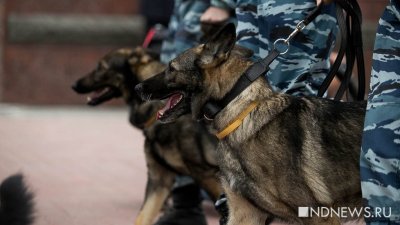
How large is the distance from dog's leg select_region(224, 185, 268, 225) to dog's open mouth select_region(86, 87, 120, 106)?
2582 mm

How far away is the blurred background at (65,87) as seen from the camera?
9.11 metres

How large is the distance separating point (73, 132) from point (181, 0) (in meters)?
4.49

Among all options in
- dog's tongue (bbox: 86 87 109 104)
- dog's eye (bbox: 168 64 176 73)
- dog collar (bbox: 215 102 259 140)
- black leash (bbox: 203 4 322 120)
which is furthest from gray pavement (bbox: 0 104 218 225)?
dog collar (bbox: 215 102 259 140)

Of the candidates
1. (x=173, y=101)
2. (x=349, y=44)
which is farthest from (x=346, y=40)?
(x=173, y=101)

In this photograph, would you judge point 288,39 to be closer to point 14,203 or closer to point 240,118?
point 240,118

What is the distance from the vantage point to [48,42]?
1388 cm

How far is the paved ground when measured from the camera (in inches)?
269

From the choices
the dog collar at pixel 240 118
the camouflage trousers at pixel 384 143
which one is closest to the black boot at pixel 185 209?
the dog collar at pixel 240 118

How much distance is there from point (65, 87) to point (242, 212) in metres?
9.88

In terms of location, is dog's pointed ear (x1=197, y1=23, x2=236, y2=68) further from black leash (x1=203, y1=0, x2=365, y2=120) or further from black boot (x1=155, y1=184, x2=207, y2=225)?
black boot (x1=155, y1=184, x2=207, y2=225)

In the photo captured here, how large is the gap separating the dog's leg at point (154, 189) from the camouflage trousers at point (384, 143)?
225 cm

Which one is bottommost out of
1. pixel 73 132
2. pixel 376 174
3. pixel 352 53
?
pixel 73 132

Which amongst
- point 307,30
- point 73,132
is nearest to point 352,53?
point 307,30

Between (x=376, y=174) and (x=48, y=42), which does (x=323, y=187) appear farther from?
(x=48, y=42)
